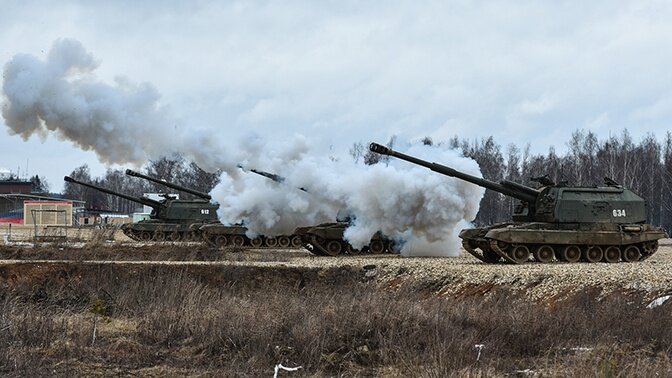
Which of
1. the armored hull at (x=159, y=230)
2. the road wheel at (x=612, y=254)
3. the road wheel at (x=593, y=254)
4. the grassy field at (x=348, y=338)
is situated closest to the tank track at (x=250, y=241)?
the armored hull at (x=159, y=230)

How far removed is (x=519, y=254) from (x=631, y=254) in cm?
359

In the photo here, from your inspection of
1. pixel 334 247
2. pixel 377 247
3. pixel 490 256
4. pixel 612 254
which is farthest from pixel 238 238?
pixel 612 254

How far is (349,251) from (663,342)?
70.7ft

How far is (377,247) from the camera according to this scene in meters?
31.9

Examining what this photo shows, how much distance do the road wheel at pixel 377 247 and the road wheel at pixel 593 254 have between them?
8857 mm

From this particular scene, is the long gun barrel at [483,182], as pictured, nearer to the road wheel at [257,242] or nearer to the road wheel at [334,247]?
the road wheel at [334,247]

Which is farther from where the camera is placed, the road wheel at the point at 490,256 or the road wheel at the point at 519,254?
the road wheel at the point at 490,256

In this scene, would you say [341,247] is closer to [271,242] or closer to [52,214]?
[271,242]

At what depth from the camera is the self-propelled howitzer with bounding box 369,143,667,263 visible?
24.2m

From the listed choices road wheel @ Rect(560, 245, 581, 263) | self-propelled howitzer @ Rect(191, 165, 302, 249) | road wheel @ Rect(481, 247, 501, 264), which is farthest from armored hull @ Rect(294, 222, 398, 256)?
road wheel @ Rect(560, 245, 581, 263)

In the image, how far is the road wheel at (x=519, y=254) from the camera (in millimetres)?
24141

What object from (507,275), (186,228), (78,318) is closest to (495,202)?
(186,228)

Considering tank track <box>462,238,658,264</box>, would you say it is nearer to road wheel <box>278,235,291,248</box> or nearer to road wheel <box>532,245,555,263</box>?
road wheel <box>532,245,555,263</box>

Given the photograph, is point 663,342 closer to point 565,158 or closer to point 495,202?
point 495,202
